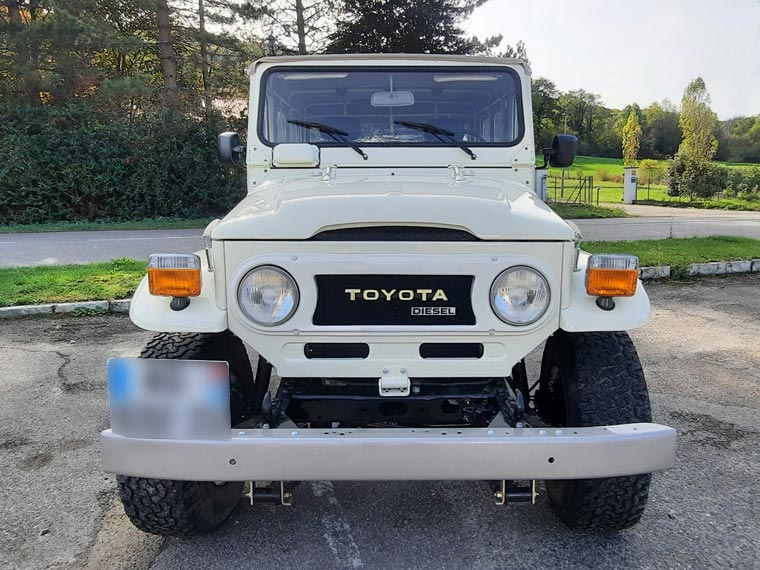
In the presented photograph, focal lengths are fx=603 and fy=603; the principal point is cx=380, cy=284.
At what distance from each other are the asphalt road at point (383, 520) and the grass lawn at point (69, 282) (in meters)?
2.80

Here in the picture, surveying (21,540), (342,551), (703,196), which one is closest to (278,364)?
(342,551)

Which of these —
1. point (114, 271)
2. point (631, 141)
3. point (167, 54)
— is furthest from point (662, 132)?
point (114, 271)

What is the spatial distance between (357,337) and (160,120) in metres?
15.6

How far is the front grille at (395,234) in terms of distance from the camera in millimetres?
2236

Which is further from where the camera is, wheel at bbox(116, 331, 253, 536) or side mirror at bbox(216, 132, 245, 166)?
side mirror at bbox(216, 132, 245, 166)

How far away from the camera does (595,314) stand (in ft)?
7.63

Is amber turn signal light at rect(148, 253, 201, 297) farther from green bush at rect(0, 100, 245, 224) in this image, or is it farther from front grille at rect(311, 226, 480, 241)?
green bush at rect(0, 100, 245, 224)

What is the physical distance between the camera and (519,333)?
2.29 meters

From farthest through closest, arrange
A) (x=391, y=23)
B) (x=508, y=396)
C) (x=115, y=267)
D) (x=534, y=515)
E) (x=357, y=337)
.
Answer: (x=391, y=23) < (x=115, y=267) < (x=534, y=515) < (x=508, y=396) < (x=357, y=337)

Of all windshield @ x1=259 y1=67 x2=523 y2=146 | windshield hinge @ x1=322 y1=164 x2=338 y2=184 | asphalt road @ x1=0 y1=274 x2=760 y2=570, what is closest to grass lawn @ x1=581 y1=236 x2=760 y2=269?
asphalt road @ x1=0 y1=274 x2=760 y2=570

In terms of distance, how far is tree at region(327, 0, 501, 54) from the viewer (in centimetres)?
1748

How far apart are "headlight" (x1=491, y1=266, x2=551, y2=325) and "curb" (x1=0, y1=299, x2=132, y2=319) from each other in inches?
208

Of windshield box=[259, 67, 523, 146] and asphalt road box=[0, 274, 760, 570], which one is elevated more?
windshield box=[259, 67, 523, 146]

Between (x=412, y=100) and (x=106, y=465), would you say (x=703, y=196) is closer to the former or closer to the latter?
(x=412, y=100)
